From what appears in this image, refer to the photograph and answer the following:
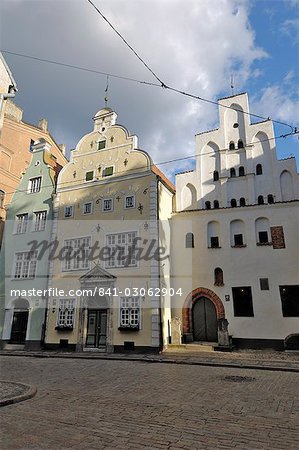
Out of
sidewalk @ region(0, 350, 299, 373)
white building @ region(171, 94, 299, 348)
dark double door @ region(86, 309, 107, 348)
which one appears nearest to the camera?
sidewalk @ region(0, 350, 299, 373)

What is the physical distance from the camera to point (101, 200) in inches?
819

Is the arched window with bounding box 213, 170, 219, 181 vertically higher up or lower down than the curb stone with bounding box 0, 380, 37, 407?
higher up

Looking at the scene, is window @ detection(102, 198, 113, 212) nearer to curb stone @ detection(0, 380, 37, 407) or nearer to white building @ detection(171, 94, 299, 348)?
white building @ detection(171, 94, 299, 348)

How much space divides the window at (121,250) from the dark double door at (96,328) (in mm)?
2858

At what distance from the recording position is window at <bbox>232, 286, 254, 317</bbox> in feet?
58.4

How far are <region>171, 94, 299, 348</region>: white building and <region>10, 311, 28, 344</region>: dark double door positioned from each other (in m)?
9.81

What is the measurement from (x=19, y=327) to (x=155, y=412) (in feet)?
56.2

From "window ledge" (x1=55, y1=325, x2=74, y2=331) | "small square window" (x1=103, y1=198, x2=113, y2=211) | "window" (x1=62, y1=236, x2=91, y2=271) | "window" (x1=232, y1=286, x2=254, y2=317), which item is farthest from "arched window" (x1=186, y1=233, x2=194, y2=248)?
"window ledge" (x1=55, y1=325, x2=74, y2=331)

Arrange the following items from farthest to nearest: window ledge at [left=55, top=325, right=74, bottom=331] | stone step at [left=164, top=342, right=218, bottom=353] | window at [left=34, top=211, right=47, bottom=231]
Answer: window at [left=34, top=211, right=47, bottom=231] < window ledge at [left=55, top=325, right=74, bottom=331] < stone step at [left=164, top=342, right=218, bottom=353]

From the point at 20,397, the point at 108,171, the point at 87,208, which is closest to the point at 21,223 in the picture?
the point at 87,208

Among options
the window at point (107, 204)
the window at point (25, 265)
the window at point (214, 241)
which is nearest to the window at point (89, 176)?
the window at point (107, 204)

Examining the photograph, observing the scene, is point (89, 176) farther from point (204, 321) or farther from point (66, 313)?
point (204, 321)

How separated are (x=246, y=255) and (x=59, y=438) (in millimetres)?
15364

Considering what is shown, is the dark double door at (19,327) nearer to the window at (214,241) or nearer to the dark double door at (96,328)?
the dark double door at (96,328)
